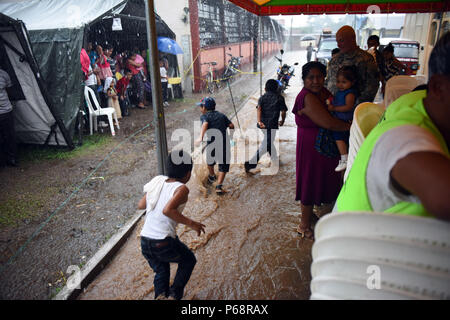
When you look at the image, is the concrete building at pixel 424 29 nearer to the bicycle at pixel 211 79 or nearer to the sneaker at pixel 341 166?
the bicycle at pixel 211 79

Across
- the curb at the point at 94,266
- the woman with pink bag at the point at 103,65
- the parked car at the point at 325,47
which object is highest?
the parked car at the point at 325,47

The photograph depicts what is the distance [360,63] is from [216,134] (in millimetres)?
2169

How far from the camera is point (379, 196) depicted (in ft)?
3.11

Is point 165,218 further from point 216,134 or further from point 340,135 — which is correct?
point 216,134

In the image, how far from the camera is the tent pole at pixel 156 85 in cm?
324

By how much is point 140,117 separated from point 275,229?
6.98 meters

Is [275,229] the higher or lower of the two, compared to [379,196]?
lower

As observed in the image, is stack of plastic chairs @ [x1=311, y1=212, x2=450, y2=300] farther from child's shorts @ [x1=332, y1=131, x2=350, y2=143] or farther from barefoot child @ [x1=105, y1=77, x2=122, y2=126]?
barefoot child @ [x1=105, y1=77, x2=122, y2=126]

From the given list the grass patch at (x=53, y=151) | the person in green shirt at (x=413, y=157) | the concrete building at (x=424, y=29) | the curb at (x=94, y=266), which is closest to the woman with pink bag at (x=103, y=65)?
the grass patch at (x=53, y=151)

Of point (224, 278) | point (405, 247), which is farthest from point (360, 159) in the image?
point (224, 278)

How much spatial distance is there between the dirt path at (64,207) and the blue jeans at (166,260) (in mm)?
1112

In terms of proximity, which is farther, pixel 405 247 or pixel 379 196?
pixel 379 196

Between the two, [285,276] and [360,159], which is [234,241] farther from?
[360,159]

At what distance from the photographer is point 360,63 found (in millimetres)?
4023
